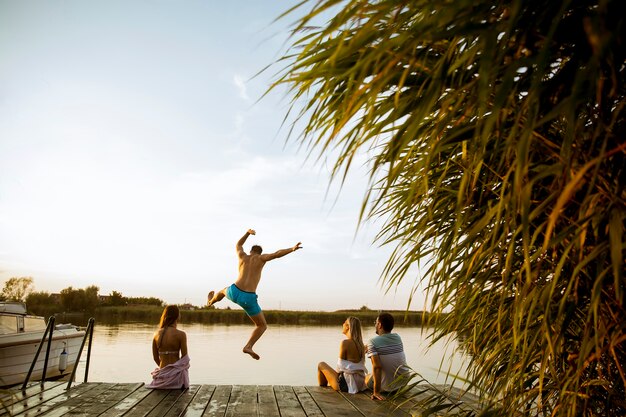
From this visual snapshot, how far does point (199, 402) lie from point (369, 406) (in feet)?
5.98

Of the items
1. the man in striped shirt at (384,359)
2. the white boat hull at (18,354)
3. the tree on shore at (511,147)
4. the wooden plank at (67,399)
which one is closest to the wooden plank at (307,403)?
the man in striped shirt at (384,359)

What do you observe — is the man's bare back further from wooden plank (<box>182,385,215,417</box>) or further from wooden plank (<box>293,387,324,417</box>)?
wooden plank (<box>293,387,324,417</box>)

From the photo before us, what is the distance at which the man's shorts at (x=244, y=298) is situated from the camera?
277 inches

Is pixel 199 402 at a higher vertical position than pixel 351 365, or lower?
lower

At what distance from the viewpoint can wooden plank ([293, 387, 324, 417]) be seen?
4688 mm

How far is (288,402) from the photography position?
521 cm

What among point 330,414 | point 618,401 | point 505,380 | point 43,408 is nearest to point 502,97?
point 618,401

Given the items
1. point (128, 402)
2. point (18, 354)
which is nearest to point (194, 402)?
point (128, 402)

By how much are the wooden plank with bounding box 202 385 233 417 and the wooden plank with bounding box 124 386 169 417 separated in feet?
1.81

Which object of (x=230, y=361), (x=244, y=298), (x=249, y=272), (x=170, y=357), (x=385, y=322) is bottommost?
(x=230, y=361)

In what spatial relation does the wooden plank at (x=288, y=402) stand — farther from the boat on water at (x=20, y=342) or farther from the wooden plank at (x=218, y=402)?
the boat on water at (x=20, y=342)

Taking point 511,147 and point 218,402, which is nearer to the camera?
point 511,147

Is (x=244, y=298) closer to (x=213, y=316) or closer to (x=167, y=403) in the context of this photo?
(x=167, y=403)

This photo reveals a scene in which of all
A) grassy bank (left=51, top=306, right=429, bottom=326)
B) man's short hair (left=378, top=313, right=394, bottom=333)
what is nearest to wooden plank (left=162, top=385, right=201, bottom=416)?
man's short hair (left=378, top=313, right=394, bottom=333)
